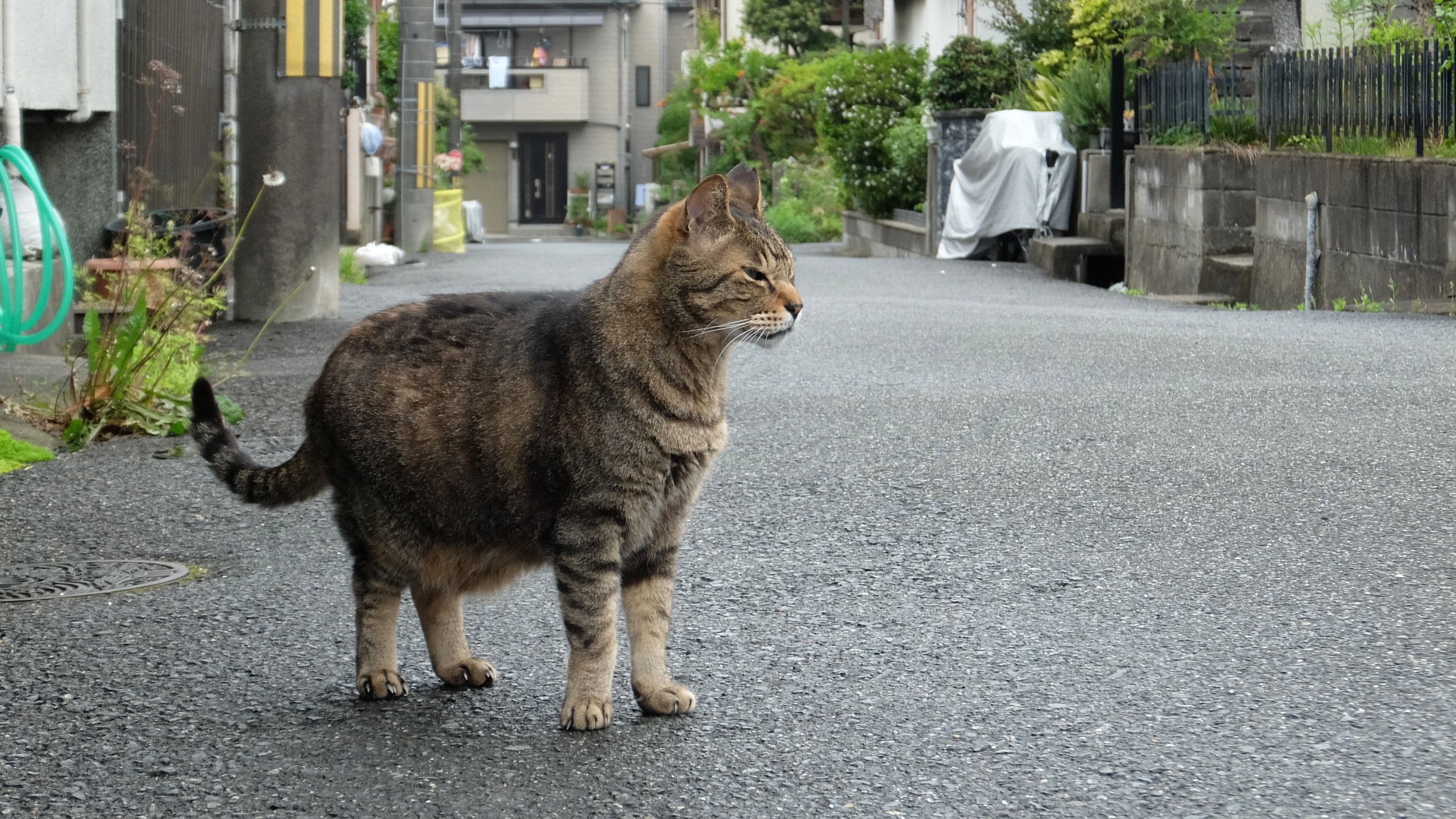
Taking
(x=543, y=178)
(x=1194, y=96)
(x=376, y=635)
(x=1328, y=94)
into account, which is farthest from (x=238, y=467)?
(x=543, y=178)

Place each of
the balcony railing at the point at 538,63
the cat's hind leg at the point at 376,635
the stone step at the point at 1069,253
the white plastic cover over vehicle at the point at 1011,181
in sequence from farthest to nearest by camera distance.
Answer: the balcony railing at the point at 538,63
the white plastic cover over vehicle at the point at 1011,181
the stone step at the point at 1069,253
the cat's hind leg at the point at 376,635

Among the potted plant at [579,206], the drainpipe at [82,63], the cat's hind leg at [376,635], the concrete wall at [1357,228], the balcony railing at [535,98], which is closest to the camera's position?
the cat's hind leg at [376,635]

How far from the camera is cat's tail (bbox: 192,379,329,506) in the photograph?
3.75m

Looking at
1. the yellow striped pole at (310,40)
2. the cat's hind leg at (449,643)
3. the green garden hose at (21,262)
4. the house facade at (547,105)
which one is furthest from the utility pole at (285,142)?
the house facade at (547,105)

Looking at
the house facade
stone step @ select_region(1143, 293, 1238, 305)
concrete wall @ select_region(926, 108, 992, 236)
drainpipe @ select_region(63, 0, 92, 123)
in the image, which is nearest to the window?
the house facade

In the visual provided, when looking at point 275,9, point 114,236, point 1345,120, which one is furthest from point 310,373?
point 1345,120

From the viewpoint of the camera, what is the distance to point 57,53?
9289 mm

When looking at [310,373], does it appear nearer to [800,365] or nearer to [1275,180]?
[800,365]

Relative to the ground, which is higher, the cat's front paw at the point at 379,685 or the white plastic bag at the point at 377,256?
the white plastic bag at the point at 377,256

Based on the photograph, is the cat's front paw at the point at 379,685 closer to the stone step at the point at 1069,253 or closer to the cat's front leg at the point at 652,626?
the cat's front leg at the point at 652,626

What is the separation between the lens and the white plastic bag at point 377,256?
19531 mm

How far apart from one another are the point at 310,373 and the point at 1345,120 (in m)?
8.97

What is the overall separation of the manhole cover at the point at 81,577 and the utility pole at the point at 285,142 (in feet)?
20.3

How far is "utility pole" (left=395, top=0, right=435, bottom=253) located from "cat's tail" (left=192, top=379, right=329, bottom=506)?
20076 millimetres
